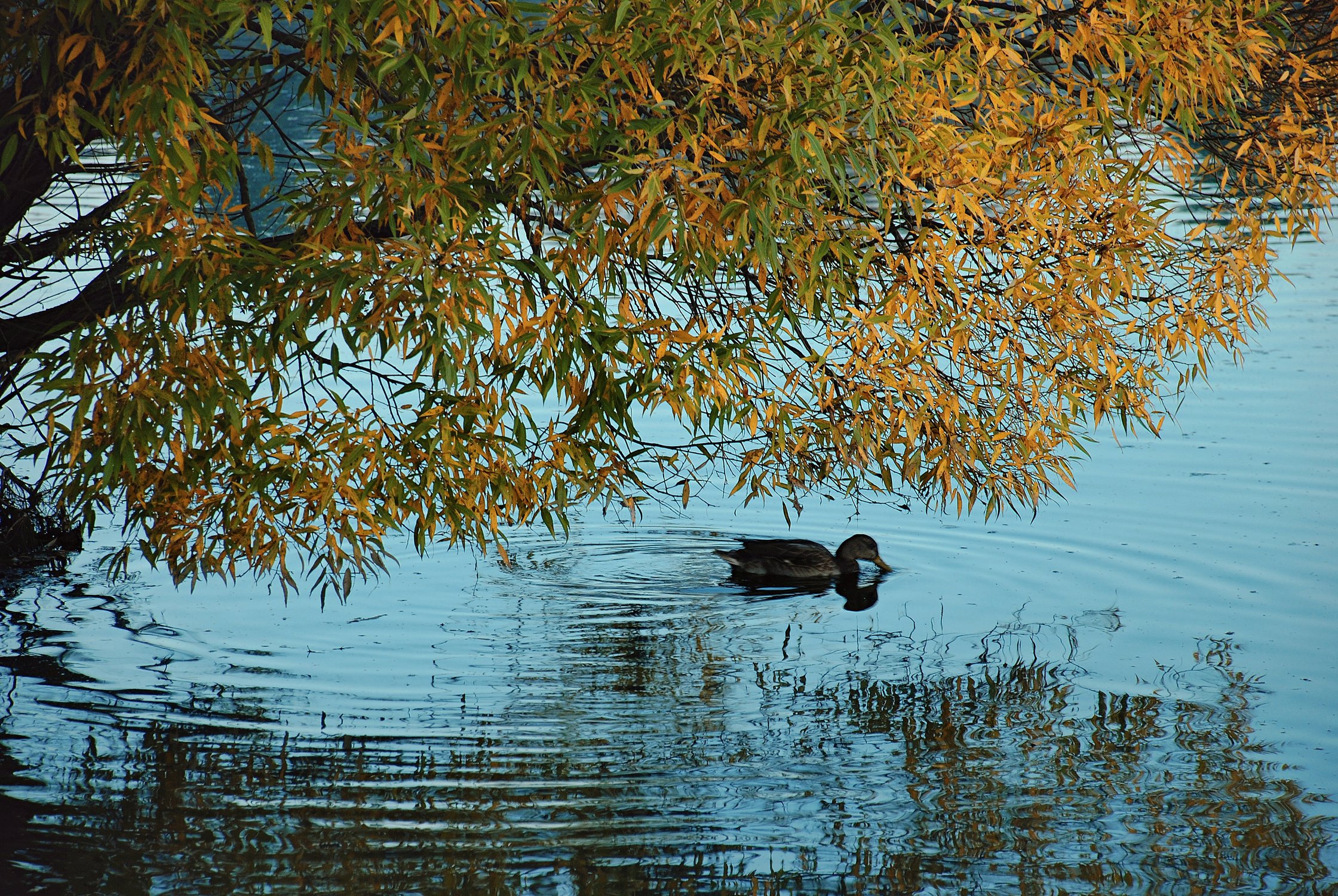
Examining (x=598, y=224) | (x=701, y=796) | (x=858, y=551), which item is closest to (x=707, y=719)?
(x=701, y=796)

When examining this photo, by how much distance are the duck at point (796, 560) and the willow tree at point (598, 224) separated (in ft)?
8.23

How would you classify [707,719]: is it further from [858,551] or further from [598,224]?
[858,551]

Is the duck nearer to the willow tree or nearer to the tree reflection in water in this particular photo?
the tree reflection in water

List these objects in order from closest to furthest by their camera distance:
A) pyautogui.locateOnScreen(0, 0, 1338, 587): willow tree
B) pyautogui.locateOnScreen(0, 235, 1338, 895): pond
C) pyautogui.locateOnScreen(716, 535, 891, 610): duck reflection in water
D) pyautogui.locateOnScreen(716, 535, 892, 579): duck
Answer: pyautogui.locateOnScreen(0, 0, 1338, 587): willow tree < pyautogui.locateOnScreen(0, 235, 1338, 895): pond < pyautogui.locateOnScreen(716, 535, 891, 610): duck reflection in water < pyautogui.locateOnScreen(716, 535, 892, 579): duck

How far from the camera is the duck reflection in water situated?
30.2 feet

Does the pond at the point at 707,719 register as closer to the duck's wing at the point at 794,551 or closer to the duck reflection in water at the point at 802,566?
the duck reflection in water at the point at 802,566

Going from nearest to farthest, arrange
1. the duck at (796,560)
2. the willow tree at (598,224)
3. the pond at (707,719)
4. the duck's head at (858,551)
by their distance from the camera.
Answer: the willow tree at (598,224), the pond at (707,719), the duck at (796,560), the duck's head at (858,551)

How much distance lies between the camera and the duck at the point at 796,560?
A: 9.31 meters

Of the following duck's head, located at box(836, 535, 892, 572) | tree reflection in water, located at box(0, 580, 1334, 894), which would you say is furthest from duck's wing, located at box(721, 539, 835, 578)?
tree reflection in water, located at box(0, 580, 1334, 894)

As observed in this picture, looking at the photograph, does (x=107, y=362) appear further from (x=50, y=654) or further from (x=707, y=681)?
(x=707, y=681)

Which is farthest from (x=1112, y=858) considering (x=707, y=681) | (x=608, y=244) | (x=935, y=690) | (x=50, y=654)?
(x=50, y=654)

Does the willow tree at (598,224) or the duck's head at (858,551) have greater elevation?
the willow tree at (598,224)

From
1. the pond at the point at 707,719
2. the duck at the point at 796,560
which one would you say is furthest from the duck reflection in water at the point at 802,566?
the pond at the point at 707,719

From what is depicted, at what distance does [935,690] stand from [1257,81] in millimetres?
3367
